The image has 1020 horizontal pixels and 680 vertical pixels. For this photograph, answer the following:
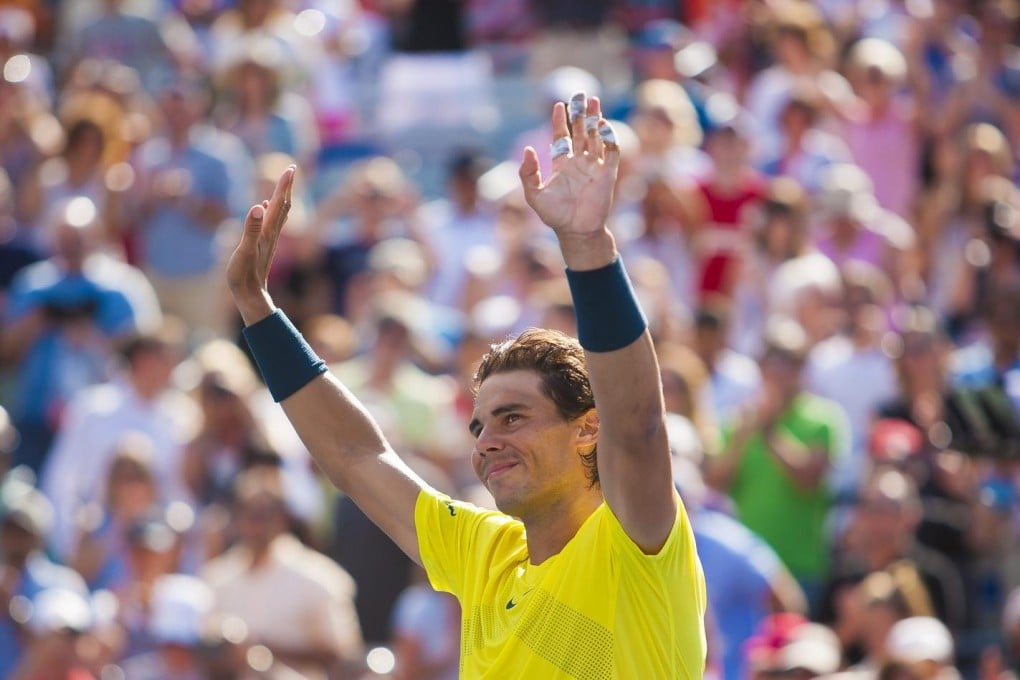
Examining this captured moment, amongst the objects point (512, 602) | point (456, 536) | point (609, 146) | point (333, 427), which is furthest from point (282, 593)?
point (609, 146)

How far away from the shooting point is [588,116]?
140 inches

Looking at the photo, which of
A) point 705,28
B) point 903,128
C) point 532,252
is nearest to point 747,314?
point 532,252

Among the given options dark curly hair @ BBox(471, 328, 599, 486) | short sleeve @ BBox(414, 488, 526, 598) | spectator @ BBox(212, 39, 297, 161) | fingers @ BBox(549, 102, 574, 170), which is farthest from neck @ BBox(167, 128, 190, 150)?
fingers @ BBox(549, 102, 574, 170)

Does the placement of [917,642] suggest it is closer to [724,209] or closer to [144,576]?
[144,576]

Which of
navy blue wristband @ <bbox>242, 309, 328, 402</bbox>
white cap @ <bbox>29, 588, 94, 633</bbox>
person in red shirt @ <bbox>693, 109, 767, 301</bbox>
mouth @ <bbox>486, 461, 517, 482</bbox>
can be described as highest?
mouth @ <bbox>486, 461, 517, 482</bbox>

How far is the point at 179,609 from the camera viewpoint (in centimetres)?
830

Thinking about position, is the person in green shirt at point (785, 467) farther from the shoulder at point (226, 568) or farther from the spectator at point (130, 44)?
the spectator at point (130, 44)

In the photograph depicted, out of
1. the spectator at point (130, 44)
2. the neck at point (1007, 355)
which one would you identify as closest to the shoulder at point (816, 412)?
the neck at point (1007, 355)

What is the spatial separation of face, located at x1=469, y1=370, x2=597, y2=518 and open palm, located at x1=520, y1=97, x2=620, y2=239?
18.6 inches

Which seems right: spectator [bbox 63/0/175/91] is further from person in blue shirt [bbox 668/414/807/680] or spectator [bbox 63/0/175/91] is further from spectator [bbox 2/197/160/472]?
person in blue shirt [bbox 668/414/807/680]

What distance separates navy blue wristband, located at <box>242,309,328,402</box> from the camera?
4336 millimetres

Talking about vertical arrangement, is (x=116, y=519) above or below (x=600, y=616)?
below

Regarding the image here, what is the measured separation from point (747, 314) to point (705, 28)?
4685 mm

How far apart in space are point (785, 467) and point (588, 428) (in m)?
5.41
